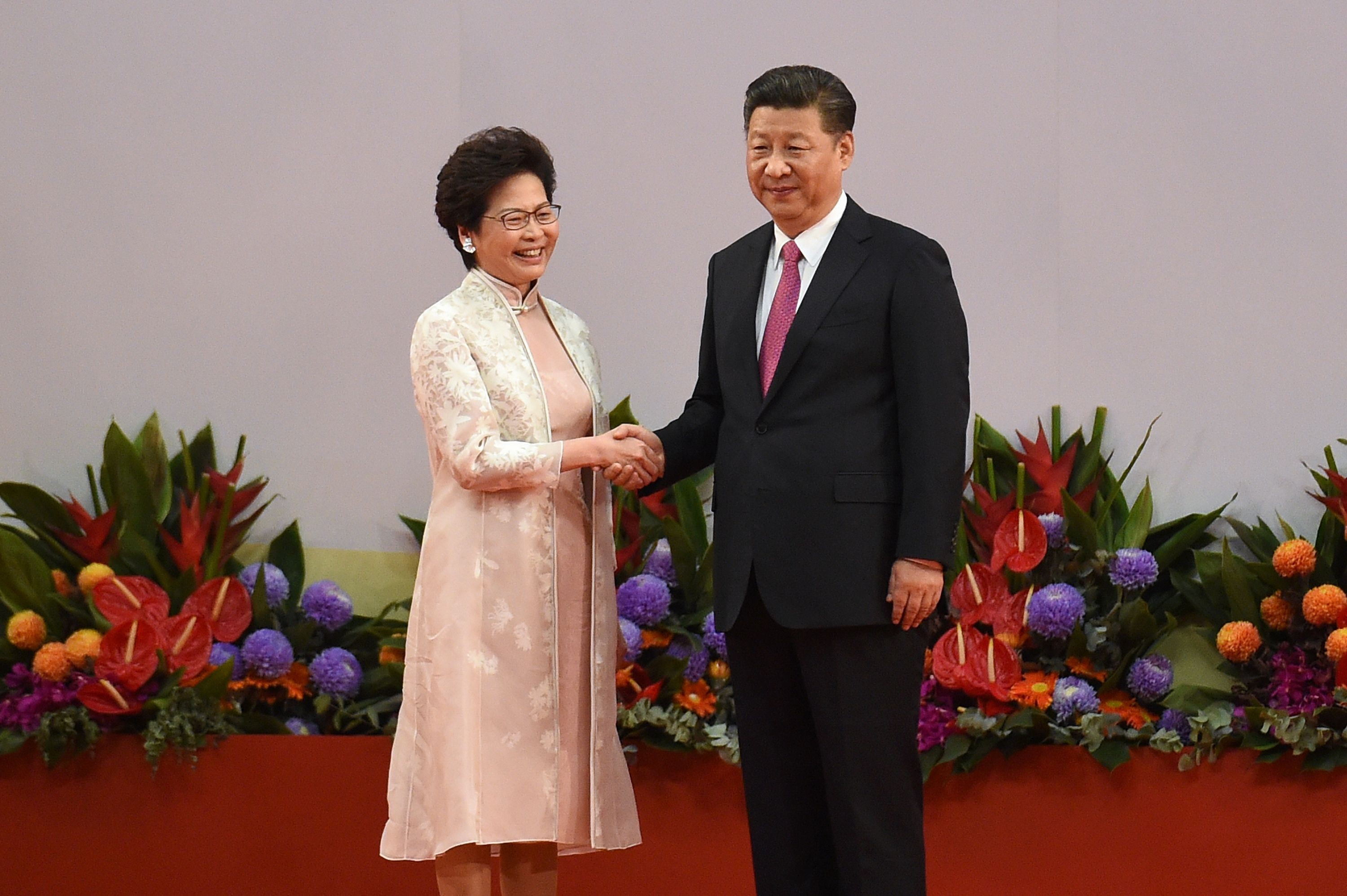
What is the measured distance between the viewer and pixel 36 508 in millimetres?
3469

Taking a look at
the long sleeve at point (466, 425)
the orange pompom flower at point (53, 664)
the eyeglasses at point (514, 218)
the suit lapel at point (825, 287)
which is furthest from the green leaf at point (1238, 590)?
the orange pompom flower at point (53, 664)

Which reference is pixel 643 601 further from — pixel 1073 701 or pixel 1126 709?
pixel 1126 709

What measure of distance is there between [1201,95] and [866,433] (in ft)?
5.96

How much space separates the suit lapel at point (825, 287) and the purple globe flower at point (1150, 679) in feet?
4.48

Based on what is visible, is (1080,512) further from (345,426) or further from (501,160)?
(345,426)

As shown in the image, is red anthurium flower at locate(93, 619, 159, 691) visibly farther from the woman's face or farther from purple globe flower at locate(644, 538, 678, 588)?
the woman's face

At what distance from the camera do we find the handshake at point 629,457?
7.97 ft

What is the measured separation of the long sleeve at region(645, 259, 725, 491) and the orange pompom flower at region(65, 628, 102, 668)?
1491 millimetres

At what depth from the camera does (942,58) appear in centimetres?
354

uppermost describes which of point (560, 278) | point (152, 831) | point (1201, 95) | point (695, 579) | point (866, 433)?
point (1201, 95)

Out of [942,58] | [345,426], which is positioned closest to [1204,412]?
[942,58]

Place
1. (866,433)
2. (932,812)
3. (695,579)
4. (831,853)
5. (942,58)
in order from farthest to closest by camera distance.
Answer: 1. (942,58)
2. (695,579)
3. (932,812)
4. (831,853)
5. (866,433)

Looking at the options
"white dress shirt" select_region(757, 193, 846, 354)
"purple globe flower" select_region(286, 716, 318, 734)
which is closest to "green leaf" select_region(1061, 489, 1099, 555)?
"white dress shirt" select_region(757, 193, 846, 354)

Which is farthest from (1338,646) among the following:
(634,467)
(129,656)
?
(129,656)
